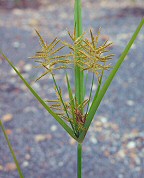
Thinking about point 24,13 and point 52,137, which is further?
point 24,13

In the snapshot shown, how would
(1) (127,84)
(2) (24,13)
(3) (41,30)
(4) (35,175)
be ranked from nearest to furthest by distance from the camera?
(4) (35,175) → (1) (127,84) → (3) (41,30) → (2) (24,13)

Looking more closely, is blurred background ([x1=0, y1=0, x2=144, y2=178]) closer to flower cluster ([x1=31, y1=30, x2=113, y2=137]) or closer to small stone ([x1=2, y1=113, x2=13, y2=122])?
small stone ([x1=2, y1=113, x2=13, y2=122])

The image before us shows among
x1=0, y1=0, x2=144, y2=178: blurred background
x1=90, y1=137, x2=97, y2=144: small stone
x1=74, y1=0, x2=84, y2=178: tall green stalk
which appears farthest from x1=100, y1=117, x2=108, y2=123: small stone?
x1=74, y1=0, x2=84, y2=178: tall green stalk

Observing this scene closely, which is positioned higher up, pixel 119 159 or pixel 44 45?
pixel 44 45

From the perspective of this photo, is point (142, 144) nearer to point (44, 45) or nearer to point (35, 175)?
point (35, 175)

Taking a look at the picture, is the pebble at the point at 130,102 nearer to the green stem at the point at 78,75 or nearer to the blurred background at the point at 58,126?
the blurred background at the point at 58,126

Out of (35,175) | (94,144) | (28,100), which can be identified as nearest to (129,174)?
(94,144)

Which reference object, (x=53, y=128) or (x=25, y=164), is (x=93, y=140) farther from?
(x=25, y=164)

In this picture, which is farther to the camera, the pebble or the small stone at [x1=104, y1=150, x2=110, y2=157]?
the pebble

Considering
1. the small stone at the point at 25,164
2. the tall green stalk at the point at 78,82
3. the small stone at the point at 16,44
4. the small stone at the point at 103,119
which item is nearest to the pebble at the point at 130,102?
the small stone at the point at 103,119
